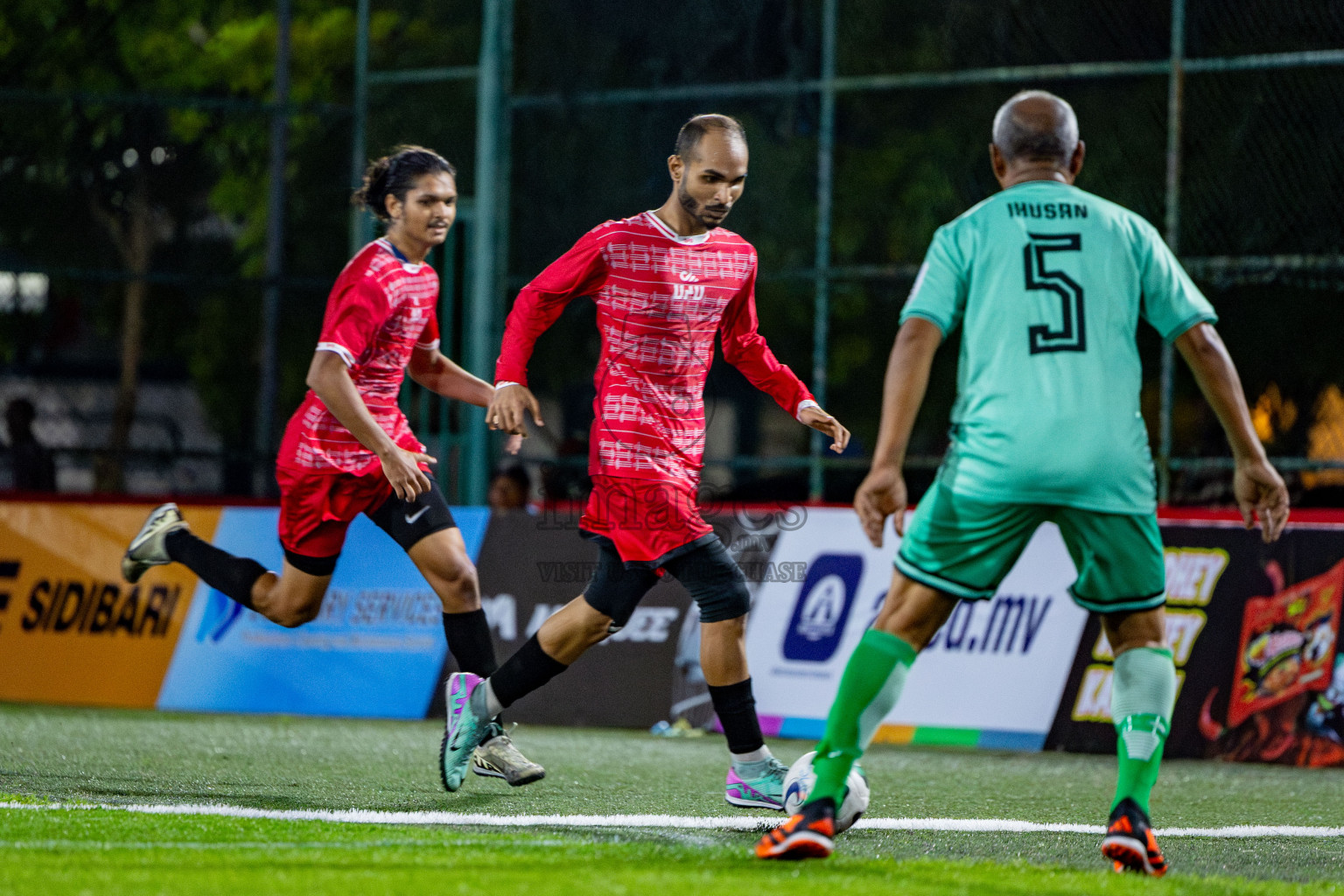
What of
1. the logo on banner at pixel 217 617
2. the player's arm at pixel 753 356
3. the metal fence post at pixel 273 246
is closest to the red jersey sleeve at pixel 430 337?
the player's arm at pixel 753 356

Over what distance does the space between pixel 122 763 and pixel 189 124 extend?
8.46m

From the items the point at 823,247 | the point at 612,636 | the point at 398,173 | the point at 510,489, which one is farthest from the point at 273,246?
the point at 398,173

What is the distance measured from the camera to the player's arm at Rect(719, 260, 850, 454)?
6.02 m

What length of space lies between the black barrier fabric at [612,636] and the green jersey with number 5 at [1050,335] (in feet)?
17.1

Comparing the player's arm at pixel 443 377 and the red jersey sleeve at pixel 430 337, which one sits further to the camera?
the player's arm at pixel 443 377

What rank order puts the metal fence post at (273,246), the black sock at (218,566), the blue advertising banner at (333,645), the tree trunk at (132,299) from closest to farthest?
the black sock at (218,566) → the blue advertising banner at (333,645) → the tree trunk at (132,299) → the metal fence post at (273,246)

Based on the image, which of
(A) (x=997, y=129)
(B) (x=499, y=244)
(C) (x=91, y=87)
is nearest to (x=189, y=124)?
(C) (x=91, y=87)

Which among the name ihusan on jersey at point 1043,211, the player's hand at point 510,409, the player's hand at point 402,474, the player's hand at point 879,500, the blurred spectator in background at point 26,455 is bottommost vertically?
the blurred spectator in background at point 26,455

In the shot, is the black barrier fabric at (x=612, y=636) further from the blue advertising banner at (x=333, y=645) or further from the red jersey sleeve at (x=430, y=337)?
the red jersey sleeve at (x=430, y=337)

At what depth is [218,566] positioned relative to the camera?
23.5 ft

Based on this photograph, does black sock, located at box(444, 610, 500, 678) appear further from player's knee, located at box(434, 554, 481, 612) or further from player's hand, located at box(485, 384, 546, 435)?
player's hand, located at box(485, 384, 546, 435)

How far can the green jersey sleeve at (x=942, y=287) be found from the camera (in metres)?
4.53

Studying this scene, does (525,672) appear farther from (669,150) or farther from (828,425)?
(669,150)

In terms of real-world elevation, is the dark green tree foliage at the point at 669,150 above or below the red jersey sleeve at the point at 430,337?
above
